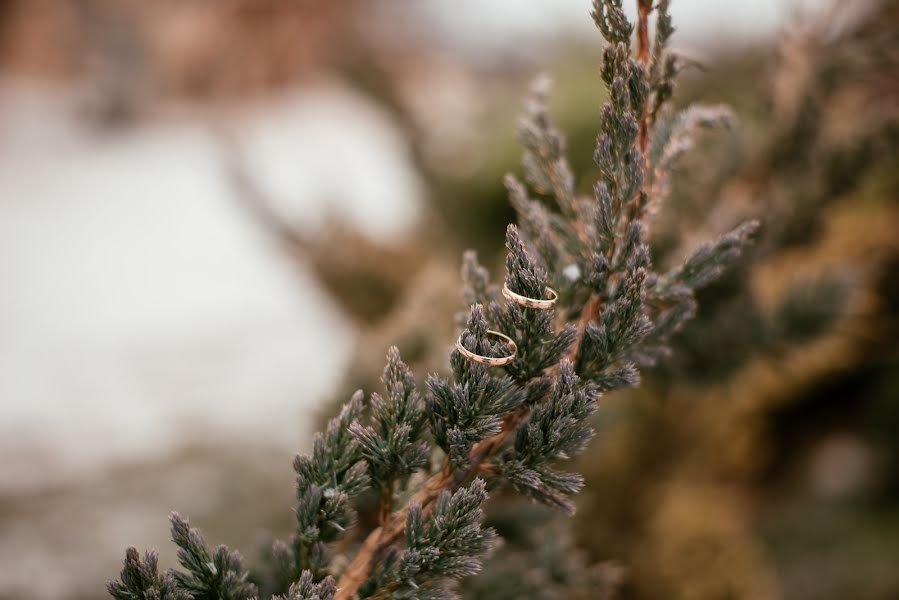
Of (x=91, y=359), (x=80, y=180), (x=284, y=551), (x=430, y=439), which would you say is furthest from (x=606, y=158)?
(x=80, y=180)

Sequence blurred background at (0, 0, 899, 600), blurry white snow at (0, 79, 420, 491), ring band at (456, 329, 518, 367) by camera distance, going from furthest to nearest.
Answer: blurry white snow at (0, 79, 420, 491)
blurred background at (0, 0, 899, 600)
ring band at (456, 329, 518, 367)

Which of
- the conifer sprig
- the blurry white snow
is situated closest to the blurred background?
the blurry white snow

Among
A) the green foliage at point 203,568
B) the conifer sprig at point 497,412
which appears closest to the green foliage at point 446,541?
the conifer sprig at point 497,412

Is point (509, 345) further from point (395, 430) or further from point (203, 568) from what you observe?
point (203, 568)

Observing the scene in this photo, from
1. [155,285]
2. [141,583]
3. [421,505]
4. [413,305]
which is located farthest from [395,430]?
[155,285]

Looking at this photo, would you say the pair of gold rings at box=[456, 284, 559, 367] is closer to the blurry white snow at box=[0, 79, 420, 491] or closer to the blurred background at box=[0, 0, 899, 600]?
the blurred background at box=[0, 0, 899, 600]

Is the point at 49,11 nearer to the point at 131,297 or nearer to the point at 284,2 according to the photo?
the point at 284,2
